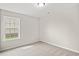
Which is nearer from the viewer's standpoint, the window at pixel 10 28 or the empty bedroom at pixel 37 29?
the empty bedroom at pixel 37 29

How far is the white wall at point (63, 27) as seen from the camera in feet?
11.8

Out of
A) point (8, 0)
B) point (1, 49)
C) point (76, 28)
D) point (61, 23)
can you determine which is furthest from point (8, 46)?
point (76, 28)

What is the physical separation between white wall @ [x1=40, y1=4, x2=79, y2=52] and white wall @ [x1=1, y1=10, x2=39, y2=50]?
665mm

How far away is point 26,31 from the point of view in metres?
4.95

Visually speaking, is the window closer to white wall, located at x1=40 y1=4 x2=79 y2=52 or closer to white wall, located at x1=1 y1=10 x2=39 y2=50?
white wall, located at x1=1 y1=10 x2=39 y2=50

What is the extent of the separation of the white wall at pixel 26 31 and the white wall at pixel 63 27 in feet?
2.18

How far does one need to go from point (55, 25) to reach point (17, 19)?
2.52 meters

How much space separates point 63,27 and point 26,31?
8.06ft

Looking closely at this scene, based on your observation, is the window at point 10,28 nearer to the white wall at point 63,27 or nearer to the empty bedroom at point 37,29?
the empty bedroom at point 37,29

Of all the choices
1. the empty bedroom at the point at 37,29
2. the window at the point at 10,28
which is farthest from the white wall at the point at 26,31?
the window at the point at 10,28

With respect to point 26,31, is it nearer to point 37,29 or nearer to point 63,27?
point 37,29

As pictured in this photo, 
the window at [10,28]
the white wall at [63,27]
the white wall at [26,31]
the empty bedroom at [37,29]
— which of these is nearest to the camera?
the empty bedroom at [37,29]

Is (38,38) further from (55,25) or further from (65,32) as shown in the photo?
(65,32)

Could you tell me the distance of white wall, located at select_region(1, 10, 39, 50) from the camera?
12.9 feet
